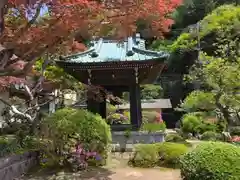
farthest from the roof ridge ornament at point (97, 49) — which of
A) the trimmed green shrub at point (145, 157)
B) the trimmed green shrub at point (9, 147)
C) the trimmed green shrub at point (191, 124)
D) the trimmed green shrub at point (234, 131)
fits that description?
the trimmed green shrub at point (191, 124)

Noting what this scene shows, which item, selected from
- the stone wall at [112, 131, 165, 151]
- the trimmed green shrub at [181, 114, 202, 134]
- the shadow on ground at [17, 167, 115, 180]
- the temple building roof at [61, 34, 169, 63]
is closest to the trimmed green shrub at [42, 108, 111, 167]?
the shadow on ground at [17, 167, 115, 180]

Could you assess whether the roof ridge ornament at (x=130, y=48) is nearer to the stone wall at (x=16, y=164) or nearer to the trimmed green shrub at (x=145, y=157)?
the trimmed green shrub at (x=145, y=157)

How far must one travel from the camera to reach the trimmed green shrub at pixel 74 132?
776cm

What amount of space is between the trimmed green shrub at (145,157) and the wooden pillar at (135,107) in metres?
3.03

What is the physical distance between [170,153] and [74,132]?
9.73 ft

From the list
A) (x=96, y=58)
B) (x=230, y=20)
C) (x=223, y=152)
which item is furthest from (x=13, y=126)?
(x=230, y=20)

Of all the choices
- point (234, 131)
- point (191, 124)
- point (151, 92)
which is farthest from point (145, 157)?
point (151, 92)

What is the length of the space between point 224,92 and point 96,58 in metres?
6.67

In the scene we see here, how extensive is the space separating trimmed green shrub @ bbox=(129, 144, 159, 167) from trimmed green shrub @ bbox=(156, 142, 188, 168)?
18 centimetres

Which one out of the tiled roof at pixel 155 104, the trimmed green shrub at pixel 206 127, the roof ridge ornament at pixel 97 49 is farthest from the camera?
the tiled roof at pixel 155 104

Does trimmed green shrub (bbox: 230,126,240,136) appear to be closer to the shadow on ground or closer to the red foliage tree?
the red foliage tree

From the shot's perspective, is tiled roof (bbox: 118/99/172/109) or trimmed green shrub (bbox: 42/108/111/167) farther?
tiled roof (bbox: 118/99/172/109)

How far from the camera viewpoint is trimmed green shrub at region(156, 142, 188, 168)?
861cm

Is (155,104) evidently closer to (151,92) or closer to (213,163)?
(151,92)
